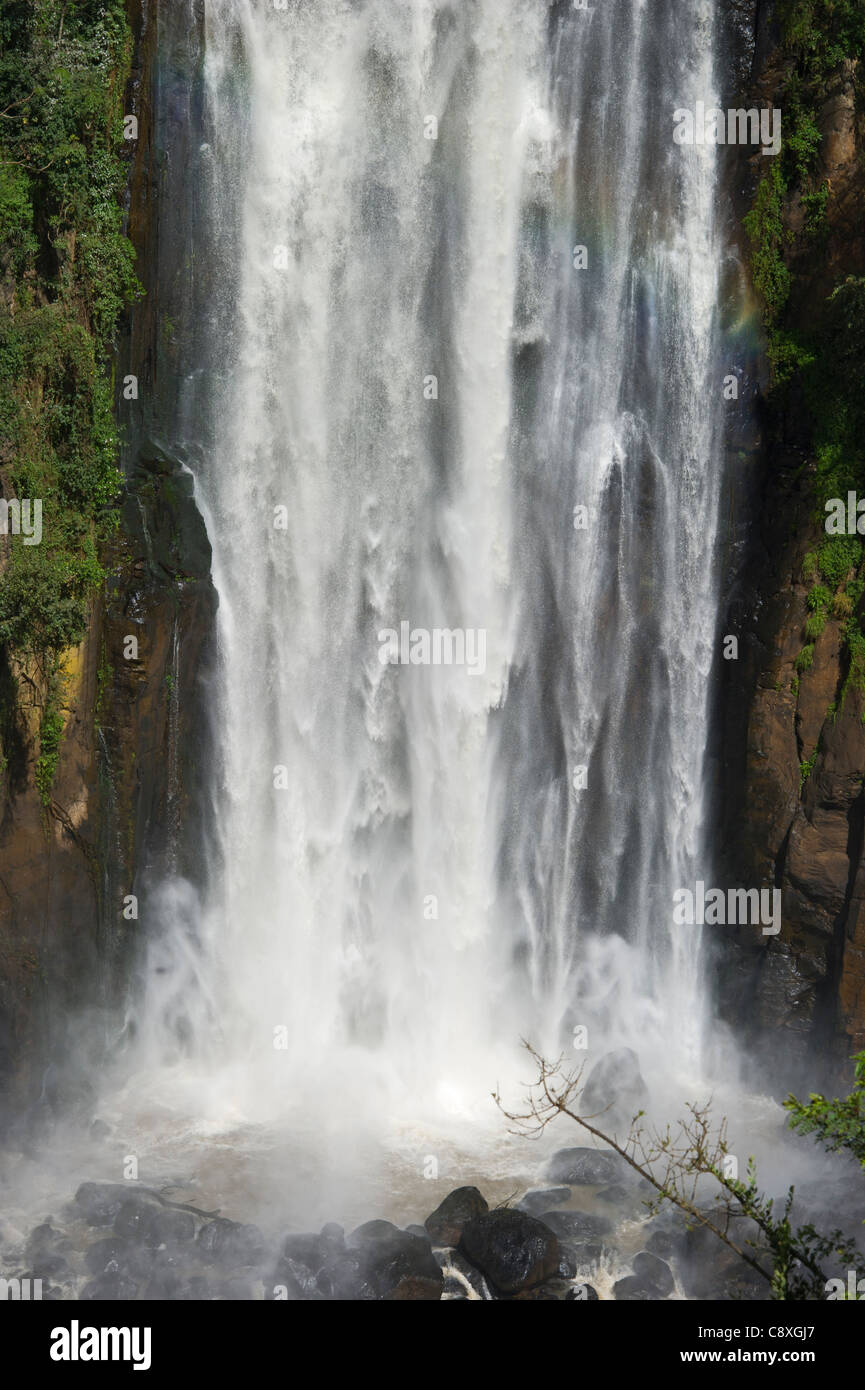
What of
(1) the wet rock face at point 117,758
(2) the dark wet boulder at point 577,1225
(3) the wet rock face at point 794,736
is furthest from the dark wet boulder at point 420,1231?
(3) the wet rock face at point 794,736

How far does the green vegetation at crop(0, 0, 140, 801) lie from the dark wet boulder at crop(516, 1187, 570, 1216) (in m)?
7.63

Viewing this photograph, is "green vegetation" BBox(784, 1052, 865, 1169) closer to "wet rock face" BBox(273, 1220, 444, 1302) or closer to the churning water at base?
"wet rock face" BBox(273, 1220, 444, 1302)

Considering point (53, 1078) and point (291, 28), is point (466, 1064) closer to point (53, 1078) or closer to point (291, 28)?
point (53, 1078)

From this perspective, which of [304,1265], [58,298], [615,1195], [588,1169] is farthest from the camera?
[58,298]

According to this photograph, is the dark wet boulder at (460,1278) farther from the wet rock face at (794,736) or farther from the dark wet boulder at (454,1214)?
the wet rock face at (794,736)

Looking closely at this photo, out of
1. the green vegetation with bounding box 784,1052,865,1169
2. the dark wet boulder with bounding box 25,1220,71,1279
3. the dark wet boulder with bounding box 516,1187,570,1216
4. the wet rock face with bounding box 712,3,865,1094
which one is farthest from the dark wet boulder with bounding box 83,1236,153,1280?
the wet rock face with bounding box 712,3,865,1094

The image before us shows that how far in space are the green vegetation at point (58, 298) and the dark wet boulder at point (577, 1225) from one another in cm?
799

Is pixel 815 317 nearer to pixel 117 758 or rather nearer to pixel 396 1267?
pixel 117 758

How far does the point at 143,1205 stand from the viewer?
1630 cm

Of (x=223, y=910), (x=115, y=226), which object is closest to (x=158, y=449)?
(x=115, y=226)

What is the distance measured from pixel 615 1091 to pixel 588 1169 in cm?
156

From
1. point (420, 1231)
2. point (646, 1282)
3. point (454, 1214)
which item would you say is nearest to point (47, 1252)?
point (420, 1231)

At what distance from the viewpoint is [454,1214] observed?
16172 millimetres

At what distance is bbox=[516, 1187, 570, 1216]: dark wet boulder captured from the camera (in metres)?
16.8
